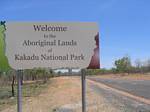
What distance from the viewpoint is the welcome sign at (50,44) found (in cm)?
803

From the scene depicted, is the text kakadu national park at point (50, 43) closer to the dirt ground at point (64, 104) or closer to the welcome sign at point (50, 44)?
the welcome sign at point (50, 44)

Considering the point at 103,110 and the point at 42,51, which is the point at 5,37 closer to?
the point at 42,51

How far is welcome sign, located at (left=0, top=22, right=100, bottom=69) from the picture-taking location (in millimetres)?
8031

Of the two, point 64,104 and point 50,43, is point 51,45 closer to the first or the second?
point 50,43

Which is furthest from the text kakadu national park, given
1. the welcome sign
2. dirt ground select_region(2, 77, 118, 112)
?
dirt ground select_region(2, 77, 118, 112)

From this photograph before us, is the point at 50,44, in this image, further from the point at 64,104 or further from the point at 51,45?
the point at 64,104

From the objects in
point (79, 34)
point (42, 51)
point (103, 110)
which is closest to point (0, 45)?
point (42, 51)

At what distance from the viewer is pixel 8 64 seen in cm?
820

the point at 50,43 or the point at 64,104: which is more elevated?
the point at 50,43

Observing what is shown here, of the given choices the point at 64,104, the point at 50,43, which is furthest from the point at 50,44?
the point at 64,104

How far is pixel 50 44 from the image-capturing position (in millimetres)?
8078

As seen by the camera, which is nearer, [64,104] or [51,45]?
[51,45]

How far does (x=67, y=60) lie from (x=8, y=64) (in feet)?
3.48

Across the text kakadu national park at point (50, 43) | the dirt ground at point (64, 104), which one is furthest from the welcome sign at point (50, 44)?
the dirt ground at point (64, 104)
